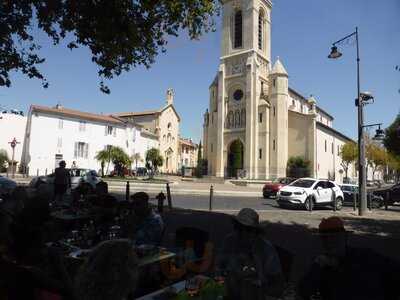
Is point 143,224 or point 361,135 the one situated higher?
point 361,135

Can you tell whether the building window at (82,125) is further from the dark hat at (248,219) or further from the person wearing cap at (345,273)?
the person wearing cap at (345,273)

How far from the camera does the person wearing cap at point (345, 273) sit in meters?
2.78

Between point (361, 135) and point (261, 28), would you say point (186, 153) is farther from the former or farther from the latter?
point (361, 135)

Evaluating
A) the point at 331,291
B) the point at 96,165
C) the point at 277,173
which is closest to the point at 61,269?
the point at 331,291

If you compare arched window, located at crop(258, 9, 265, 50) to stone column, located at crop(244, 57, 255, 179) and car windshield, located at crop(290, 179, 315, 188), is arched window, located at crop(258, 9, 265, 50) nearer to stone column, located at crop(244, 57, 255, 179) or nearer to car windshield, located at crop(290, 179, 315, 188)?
stone column, located at crop(244, 57, 255, 179)

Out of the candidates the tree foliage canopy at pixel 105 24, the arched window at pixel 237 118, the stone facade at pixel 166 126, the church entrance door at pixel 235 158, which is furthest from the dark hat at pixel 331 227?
the stone facade at pixel 166 126

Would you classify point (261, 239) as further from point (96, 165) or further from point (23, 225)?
point (96, 165)

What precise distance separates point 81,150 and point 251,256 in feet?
160

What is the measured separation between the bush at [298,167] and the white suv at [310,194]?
88.3 feet

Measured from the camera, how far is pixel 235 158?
50438 mm

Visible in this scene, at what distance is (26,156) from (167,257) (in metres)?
45.9

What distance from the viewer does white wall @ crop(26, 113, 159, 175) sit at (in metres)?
44.2

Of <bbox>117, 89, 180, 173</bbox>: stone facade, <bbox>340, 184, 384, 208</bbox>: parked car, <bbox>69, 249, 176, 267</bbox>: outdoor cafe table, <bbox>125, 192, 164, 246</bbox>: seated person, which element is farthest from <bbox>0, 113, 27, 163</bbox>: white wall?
<bbox>69, 249, 176, 267</bbox>: outdoor cafe table

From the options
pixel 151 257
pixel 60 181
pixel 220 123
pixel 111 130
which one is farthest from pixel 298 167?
pixel 151 257
